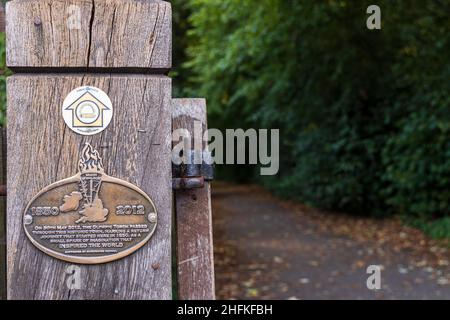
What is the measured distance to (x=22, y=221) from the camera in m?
2.05

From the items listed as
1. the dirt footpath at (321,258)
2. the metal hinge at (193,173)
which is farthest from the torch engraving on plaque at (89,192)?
the dirt footpath at (321,258)

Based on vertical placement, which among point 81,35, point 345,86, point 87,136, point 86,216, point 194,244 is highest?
point 345,86

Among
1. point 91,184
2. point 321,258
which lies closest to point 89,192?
point 91,184

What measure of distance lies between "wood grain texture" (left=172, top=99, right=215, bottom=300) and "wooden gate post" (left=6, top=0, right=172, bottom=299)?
0.52 feet

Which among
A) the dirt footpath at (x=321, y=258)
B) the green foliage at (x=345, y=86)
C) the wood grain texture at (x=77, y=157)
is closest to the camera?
the wood grain texture at (x=77, y=157)

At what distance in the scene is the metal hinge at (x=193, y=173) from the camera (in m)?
2.18

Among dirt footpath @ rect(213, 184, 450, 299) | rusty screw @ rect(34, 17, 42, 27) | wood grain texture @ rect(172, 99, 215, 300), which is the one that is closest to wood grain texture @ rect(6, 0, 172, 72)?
rusty screw @ rect(34, 17, 42, 27)

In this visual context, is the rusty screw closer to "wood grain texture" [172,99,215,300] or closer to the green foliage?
"wood grain texture" [172,99,215,300]

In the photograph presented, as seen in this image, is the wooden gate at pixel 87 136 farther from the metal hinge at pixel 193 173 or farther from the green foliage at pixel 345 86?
the green foliage at pixel 345 86

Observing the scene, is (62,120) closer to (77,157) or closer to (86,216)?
(77,157)

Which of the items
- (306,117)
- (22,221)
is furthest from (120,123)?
(306,117)

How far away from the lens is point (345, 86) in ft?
44.7

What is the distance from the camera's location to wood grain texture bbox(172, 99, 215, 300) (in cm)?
222

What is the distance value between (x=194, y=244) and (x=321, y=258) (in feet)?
26.5
